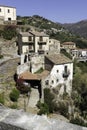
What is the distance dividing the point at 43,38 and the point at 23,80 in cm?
1495

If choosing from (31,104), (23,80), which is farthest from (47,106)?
(23,80)

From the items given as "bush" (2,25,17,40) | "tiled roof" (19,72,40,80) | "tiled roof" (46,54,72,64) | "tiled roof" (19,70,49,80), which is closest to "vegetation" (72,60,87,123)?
"tiled roof" (46,54,72,64)

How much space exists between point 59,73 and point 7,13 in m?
29.9

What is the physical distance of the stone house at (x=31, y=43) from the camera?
4924cm

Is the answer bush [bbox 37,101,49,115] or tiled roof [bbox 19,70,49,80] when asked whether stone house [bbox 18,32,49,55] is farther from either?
bush [bbox 37,101,49,115]

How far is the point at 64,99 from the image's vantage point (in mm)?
41656

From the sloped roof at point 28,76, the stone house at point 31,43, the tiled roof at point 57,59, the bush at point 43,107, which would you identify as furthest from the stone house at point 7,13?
the bush at point 43,107

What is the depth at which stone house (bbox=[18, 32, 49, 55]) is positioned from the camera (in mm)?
49241

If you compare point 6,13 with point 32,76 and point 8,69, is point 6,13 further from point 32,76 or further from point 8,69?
point 32,76

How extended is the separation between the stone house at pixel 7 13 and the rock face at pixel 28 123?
60.2 meters

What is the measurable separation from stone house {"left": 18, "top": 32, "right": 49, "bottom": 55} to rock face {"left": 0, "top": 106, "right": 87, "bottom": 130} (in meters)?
43.8

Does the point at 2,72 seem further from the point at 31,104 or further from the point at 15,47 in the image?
the point at 15,47

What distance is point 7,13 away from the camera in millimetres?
65688

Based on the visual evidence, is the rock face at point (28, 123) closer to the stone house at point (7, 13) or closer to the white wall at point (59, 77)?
the white wall at point (59, 77)
